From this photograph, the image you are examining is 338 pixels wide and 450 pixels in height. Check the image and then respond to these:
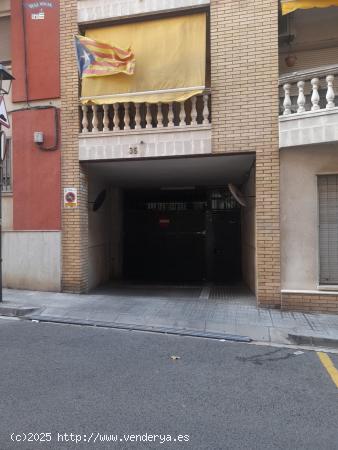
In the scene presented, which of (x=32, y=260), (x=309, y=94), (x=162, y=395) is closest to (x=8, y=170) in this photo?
(x=32, y=260)

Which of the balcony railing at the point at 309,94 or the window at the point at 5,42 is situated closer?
the balcony railing at the point at 309,94

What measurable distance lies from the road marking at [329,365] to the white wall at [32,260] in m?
5.81

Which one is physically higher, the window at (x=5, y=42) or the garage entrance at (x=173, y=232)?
the window at (x=5, y=42)

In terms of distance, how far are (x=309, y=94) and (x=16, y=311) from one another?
286 inches

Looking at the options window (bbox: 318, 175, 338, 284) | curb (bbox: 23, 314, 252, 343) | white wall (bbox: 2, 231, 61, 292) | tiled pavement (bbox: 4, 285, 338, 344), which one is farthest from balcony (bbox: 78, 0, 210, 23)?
curb (bbox: 23, 314, 252, 343)

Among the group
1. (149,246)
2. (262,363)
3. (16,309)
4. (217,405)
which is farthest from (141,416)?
(149,246)

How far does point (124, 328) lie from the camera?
6.28 metres

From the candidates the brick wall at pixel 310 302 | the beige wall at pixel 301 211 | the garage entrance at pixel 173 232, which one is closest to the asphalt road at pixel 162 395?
the brick wall at pixel 310 302

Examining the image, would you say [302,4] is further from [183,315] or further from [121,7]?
[183,315]

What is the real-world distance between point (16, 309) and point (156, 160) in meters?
4.16

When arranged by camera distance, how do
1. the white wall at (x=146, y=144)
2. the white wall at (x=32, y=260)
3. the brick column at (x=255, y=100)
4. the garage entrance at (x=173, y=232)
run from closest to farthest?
the brick column at (x=255, y=100)
the white wall at (x=146, y=144)
the white wall at (x=32, y=260)
the garage entrance at (x=173, y=232)

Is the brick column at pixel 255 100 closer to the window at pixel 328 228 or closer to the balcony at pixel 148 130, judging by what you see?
the balcony at pixel 148 130

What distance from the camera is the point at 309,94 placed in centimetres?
764

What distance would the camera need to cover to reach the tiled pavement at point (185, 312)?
238 inches
